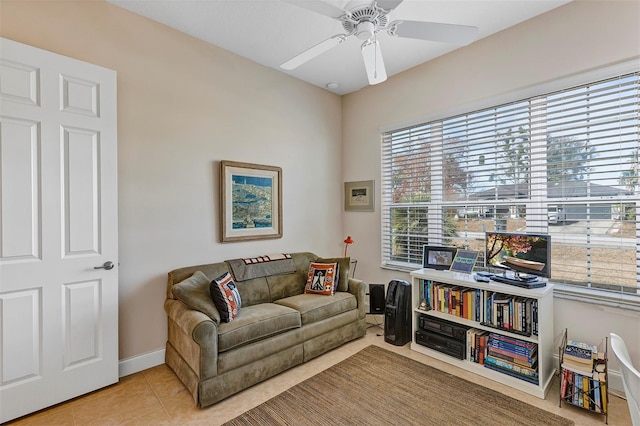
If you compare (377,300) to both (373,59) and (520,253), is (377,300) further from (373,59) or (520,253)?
(373,59)

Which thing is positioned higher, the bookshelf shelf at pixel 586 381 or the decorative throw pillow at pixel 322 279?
the decorative throw pillow at pixel 322 279

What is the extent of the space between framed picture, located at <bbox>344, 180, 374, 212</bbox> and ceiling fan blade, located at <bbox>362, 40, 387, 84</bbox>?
1839 millimetres

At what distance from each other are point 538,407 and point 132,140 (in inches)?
145

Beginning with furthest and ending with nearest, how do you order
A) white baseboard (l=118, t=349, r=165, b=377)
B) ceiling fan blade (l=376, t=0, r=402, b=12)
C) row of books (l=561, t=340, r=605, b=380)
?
white baseboard (l=118, t=349, r=165, b=377) < row of books (l=561, t=340, r=605, b=380) < ceiling fan blade (l=376, t=0, r=402, b=12)

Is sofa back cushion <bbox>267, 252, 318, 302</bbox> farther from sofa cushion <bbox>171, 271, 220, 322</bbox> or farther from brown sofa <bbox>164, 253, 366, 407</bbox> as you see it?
sofa cushion <bbox>171, 271, 220, 322</bbox>

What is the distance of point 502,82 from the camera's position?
284 cm

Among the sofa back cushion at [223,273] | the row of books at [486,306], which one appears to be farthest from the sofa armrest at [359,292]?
the sofa back cushion at [223,273]

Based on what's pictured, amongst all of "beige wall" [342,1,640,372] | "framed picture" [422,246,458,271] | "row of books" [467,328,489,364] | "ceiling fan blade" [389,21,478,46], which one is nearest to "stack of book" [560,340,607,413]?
"beige wall" [342,1,640,372]

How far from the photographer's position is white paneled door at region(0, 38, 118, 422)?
6.34 ft

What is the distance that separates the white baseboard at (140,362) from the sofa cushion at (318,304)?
1123mm

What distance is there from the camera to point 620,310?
2254 millimetres

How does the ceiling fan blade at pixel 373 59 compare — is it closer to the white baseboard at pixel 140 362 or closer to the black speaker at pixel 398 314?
the black speaker at pixel 398 314

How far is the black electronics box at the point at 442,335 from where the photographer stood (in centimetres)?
262

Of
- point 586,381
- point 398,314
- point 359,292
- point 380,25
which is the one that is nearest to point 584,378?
point 586,381
